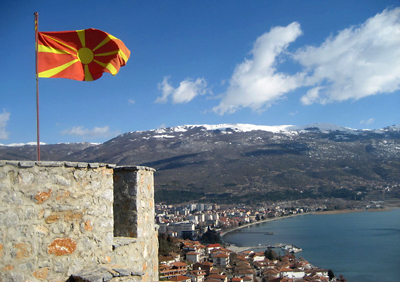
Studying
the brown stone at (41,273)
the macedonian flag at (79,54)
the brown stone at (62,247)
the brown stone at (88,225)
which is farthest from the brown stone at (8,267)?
the macedonian flag at (79,54)

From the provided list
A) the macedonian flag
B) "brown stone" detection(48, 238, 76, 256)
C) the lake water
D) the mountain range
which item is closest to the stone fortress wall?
"brown stone" detection(48, 238, 76, 256)

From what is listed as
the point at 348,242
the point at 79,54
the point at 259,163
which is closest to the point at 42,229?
the point at 79,54

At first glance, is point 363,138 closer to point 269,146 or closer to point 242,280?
point 269,146

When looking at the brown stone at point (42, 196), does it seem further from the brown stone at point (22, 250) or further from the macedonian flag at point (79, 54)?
the macedonian flag at point (79, 54)

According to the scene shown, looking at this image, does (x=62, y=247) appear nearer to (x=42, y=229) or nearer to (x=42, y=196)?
(x=42, y=229)

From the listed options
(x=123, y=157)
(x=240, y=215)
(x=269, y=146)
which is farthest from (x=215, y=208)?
(x=269, y=146)
